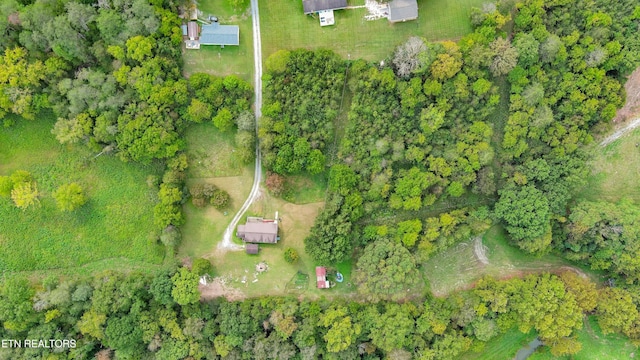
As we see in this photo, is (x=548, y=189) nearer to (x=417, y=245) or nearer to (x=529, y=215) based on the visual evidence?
(x=529, y=215)

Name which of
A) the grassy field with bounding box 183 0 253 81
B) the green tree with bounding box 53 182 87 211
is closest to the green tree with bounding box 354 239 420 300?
the grassy field with bounding box 183 0 253 81

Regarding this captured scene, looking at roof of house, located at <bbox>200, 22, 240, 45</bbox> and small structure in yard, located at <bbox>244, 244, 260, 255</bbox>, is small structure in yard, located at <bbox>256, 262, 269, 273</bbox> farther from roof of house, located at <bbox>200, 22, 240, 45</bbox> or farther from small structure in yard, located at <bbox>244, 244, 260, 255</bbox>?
roof of house, located at <bbox>200, 22, 240, 45</bbox>

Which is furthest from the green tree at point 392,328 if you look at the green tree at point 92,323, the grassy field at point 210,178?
the green tree at point 92,323

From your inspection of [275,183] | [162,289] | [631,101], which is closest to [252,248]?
[275,183]

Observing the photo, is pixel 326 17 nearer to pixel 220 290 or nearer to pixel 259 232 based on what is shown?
pixel 259 232

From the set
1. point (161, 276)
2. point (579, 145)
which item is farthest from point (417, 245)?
point (161, 276)

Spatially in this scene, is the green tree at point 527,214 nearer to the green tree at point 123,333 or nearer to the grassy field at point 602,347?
the grassy field at point 602,347
